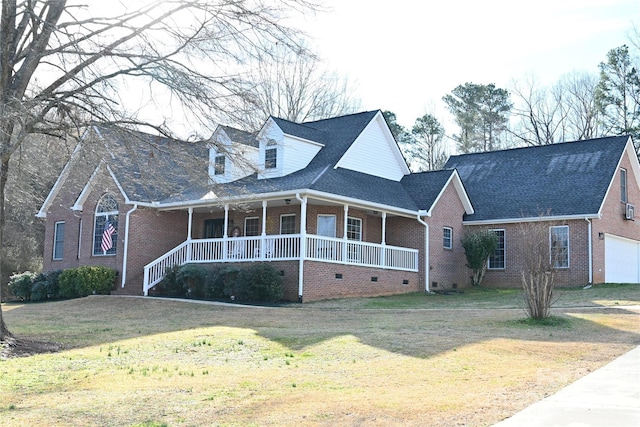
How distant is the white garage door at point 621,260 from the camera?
29.4 meters

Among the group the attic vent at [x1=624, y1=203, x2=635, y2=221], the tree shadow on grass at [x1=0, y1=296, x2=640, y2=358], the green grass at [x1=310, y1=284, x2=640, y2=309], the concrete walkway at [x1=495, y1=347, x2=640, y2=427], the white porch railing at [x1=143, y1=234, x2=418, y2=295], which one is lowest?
the concrete walkway at [x1=495, y1=347, x2=640, y2=427]

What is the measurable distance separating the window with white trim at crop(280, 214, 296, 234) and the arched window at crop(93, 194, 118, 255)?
21.2ft

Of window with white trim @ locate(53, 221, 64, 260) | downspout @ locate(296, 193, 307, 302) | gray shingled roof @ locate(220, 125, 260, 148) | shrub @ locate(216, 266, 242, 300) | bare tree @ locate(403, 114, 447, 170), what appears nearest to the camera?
gray shingled roof @ locate(220, 125, 260, 148)

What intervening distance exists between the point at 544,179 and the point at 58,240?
68.1 ft

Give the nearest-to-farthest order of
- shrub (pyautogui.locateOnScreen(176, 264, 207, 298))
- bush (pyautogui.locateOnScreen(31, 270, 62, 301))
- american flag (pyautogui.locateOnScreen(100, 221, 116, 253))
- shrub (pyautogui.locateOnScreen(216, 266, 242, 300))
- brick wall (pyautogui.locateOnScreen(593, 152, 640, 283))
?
shrub (pyautogui.locateOnScreen(216, 266, 242, 300)), shrub (pyautogui.locateOnScreen(176, 264, 207, 298)), brick wall (pyautogui.locateOnScreen(593, 152, 640, 283)), bush (pyautogui.locateOnScreen(31, 270, 62, 301)), american flag (pyautogui.locateOnScreen(100, 221, 116, 253))

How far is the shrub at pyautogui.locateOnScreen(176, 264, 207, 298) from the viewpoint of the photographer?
82.5ft

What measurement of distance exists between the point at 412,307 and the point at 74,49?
1238cm

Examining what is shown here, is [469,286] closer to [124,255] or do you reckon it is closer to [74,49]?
[124,255]

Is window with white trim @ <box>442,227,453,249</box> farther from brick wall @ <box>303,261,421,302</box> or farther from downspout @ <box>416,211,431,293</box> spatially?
brick wall @ <box>303,261,421,302</box>

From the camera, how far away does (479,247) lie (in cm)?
2962

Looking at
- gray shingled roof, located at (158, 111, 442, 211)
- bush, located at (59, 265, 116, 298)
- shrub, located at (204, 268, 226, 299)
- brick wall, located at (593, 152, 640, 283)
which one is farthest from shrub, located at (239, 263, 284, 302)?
brick wall, located at (593, 152, 640, 283)

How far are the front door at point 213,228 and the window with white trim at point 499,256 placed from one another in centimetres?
1110

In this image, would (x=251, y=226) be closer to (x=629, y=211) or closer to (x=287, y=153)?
(x=287, y=153)

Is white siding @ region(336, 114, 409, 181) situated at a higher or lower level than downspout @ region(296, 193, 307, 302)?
higher
